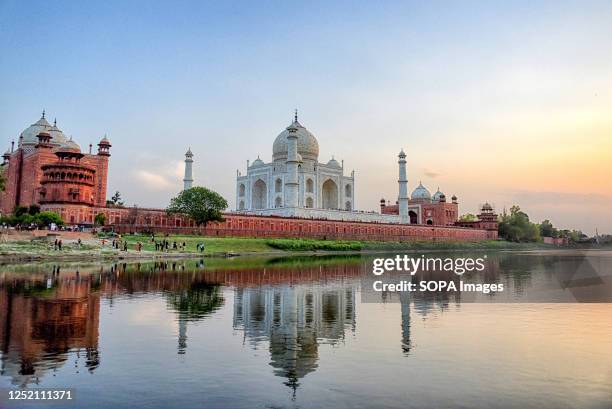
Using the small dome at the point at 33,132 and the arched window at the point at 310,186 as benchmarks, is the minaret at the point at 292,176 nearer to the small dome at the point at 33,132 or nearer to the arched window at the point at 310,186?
the arched window at the point at 310,186

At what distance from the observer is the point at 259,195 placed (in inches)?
2739

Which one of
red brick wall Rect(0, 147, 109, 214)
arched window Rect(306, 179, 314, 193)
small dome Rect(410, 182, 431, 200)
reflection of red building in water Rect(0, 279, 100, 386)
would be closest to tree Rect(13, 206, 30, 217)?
red brick wall Rect(0, 147, 109, 214)

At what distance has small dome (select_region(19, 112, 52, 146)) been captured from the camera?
52.2m

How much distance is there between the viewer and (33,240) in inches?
1210

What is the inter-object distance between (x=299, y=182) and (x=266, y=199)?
620cm

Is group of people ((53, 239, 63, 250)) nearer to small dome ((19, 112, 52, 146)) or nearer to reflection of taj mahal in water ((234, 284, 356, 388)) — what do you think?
reflection of taj mahal in water ((234, 284, 356, 388))

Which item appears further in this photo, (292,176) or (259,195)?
(259,195)

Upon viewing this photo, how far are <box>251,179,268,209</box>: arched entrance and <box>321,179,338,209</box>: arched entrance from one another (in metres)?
7.87

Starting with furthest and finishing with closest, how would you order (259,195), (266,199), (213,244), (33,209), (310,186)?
(259,195), (266,199), (310,186), (33,209), (213,244)

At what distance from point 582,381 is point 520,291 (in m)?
10.4

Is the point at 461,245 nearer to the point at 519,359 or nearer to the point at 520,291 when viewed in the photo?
the point at 520,291

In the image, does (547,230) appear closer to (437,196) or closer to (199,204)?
(437,196)

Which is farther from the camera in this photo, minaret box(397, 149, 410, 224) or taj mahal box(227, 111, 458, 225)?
minaret box(397, 149, 410, 224)

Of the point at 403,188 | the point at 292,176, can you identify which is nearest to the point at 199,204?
the point at 292,176
